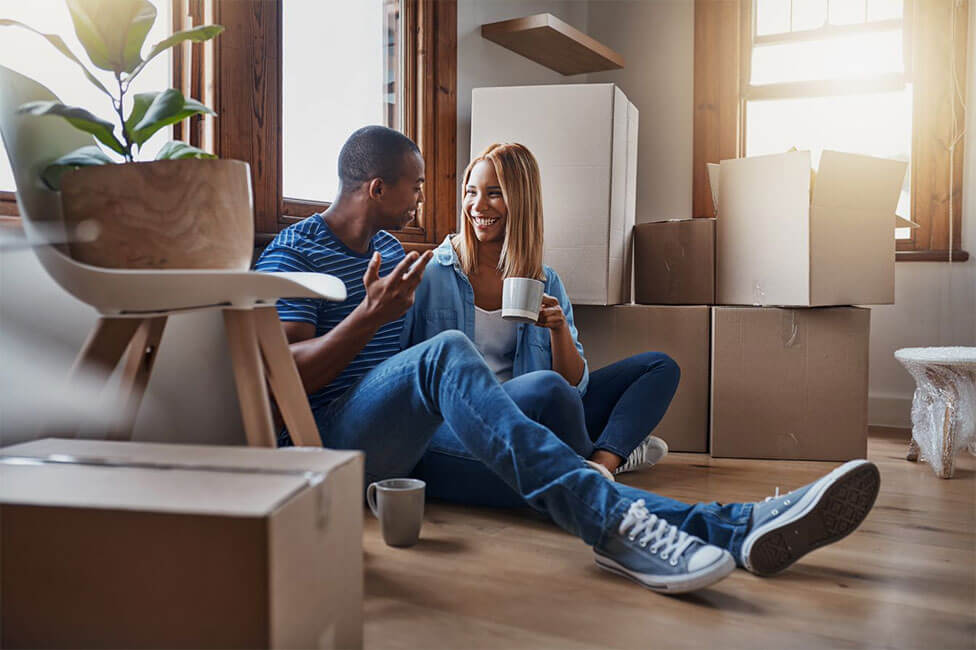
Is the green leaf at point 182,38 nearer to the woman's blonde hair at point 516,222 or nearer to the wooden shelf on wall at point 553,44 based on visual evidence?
the woman's blonde hair at point 516,222

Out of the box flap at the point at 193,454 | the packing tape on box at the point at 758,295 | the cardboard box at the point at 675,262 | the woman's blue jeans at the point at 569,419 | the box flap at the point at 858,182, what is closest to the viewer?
the box flap at the point at 193,454

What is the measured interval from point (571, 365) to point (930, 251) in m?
1.54

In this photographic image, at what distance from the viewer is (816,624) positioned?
1071mm

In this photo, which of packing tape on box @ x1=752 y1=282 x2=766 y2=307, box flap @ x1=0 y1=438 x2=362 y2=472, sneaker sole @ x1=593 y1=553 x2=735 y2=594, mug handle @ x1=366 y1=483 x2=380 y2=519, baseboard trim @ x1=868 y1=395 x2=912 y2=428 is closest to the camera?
box flap @ x1=0 y1=438 x2=362 y2=472

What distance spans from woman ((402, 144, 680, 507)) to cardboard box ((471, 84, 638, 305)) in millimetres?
364

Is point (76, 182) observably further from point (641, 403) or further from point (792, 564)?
point (641, 403)

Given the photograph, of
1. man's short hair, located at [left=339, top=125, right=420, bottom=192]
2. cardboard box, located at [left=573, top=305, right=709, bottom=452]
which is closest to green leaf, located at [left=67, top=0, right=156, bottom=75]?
man's short hair, located at [left=339, top=125, right=420, bottom=192]

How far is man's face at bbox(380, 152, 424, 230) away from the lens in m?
1.60

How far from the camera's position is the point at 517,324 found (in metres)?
1.80

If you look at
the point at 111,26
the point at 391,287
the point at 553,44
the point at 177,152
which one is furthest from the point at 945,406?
the point at 111,26

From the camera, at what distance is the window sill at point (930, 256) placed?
8.51ft

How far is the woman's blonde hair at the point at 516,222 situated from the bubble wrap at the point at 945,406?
1023 millimetres

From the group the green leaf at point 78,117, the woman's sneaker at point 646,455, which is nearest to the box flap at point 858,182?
the woman's sneaker at point 646,455

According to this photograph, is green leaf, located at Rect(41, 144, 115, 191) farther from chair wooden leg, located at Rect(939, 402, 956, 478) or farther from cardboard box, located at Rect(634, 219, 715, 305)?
chair wooden leg, located at Rect(939, 402, 956, 478)
